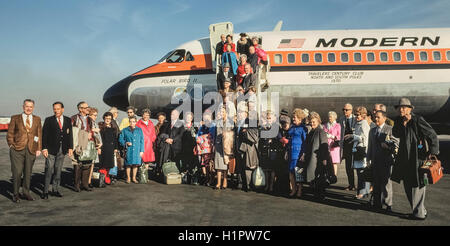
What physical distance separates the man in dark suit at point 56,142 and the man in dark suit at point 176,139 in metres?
2.52

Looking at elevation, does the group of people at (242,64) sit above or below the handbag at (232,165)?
above

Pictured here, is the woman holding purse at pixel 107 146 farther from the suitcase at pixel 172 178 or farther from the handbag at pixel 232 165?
the handbag at pixel 232 165

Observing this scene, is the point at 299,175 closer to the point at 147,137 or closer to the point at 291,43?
the point at 147,137

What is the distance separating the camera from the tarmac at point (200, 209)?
452 cm

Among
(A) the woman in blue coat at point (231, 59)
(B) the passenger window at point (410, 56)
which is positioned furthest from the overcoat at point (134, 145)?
(B) the passenger window at point (410, 56)

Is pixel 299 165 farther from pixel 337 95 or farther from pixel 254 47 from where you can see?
pixel 337 95

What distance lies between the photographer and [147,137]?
818 centimetres

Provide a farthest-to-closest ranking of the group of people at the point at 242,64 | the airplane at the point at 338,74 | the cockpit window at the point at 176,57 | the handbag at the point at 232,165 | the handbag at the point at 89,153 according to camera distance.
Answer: the cockpit window at the point at 176,57, the airplane at the point at 338,74, the group of people at the point at 242,64, the handbag at the point at 232,165, the handbag at the point at 89,153

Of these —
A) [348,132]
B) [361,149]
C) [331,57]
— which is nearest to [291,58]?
[331,57]

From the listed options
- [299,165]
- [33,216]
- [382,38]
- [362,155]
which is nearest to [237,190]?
[299,165]

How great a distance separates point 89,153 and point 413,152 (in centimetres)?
658

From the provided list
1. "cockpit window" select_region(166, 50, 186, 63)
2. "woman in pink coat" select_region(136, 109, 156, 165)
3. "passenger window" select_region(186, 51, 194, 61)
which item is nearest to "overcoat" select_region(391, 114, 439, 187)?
"woman in pink coat" select_region(136, 109, 156, 165)

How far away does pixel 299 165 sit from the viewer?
6.18m

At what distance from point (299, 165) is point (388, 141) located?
176cm
